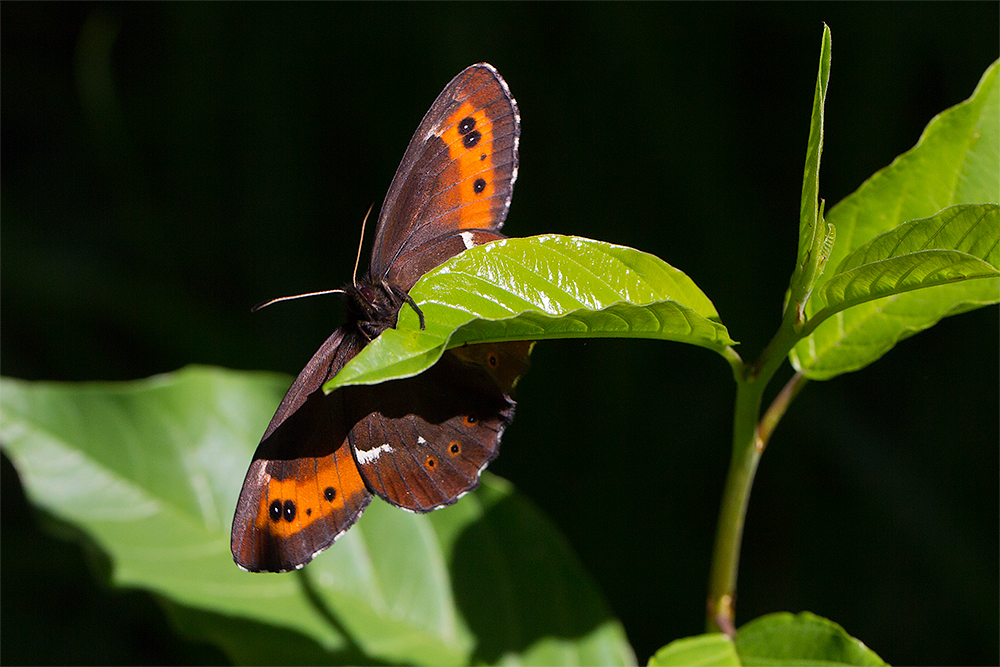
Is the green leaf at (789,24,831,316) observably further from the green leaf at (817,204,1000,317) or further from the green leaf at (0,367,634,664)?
the green leaf at (0,367,634,664)

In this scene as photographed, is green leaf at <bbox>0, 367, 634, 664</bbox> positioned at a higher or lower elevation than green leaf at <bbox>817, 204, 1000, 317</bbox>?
lower

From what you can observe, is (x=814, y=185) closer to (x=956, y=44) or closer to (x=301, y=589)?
(x=301, y=589)

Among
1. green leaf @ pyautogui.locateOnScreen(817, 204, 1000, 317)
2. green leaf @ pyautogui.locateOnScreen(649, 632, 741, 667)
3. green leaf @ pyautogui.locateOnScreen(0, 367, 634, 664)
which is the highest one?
green leaf @ pyautogui.locateOnScreen(817, 204, 1000, 317)

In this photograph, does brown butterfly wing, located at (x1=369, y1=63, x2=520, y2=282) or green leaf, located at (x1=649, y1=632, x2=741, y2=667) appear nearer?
green leaf, located at (x1=649, y1=632, x2=741, y2=667)

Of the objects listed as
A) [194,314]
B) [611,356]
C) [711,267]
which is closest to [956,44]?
[711,267]

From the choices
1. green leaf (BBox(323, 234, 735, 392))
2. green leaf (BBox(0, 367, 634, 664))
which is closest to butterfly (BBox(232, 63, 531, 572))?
green leaf (BBox(323, 234, 735, 392))

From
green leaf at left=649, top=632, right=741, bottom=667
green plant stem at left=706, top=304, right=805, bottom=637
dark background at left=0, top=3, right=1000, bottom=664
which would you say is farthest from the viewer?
dark background at left=0, top=3, right=1000, bottom=664

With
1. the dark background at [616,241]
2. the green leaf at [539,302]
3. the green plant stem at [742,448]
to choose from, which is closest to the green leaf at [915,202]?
the green plant stem at [742,448]

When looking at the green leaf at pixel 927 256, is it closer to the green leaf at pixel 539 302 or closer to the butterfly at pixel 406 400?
the green leaf at pixel 539 302
